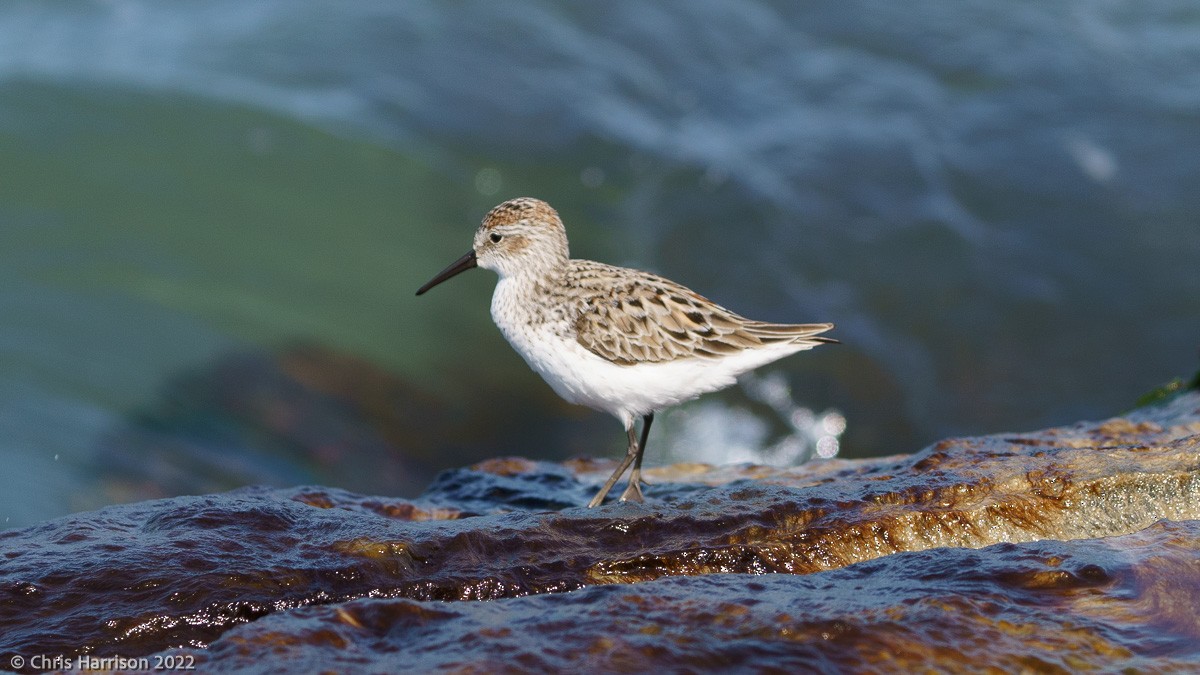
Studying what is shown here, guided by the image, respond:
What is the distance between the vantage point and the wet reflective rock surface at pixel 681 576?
340 centimetres

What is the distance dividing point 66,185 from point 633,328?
976cm

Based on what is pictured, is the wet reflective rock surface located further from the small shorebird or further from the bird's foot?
the small shorebird

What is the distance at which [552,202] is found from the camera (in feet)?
47.1

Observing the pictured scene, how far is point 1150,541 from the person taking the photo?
4.18 meters

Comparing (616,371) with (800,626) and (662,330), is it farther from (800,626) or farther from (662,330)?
(800,626)

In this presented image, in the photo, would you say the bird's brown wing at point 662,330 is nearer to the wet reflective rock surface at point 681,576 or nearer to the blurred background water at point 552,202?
the wet reflective rock surface at point 681,576

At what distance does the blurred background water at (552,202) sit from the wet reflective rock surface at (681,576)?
18.0ft

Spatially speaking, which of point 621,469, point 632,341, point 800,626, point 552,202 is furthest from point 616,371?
point 552,202

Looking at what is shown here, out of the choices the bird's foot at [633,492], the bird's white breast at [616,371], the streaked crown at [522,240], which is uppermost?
the streaked crown at [522,240]

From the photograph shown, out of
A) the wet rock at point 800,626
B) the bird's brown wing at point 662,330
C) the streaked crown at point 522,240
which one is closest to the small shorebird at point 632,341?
the bird's brown wing at point 662,330

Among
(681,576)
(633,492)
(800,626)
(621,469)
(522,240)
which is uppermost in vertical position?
(522,240)

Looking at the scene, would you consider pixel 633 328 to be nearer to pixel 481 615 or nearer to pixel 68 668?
pixel 481 615

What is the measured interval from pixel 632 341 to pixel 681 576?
6.96ft

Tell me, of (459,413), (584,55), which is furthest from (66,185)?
(584,55)
